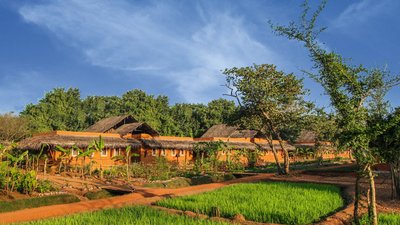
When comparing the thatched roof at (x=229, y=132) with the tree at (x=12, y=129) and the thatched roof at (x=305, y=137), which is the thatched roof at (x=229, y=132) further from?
the tree at (x=12, y=129)

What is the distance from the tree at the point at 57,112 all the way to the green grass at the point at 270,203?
3662 centimetres

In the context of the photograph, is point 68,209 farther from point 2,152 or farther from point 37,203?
point 2,152

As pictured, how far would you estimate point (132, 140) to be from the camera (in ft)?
109

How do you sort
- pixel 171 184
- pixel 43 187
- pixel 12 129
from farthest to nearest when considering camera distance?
pixel 12 129, pixel 171 184, pixel 43 187

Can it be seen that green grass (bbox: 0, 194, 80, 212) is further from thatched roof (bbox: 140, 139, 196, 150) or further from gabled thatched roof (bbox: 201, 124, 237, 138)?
gabled thatched roof (bbox: 201, 124, 237, 138)

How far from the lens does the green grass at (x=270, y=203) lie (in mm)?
9656

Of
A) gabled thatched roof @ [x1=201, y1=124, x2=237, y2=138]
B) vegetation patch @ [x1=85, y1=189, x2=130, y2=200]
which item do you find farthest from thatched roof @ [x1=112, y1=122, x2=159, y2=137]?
vegetation patch @ [x1=85, y1=189, x2=130, y2=200]

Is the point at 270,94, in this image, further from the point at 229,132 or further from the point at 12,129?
the point at 12,129

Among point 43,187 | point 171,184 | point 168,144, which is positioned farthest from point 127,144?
point 43,187

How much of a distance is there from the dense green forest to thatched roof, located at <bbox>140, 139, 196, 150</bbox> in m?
11.5

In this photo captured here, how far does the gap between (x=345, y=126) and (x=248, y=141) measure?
3555 centimetres

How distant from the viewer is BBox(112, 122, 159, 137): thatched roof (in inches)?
1409

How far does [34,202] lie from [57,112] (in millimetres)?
39144

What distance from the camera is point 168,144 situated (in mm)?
35125
